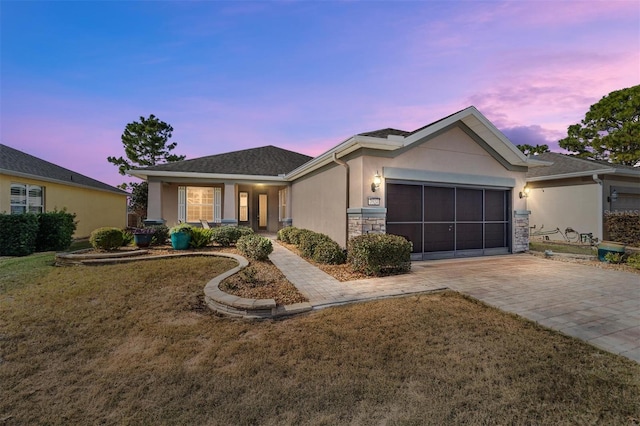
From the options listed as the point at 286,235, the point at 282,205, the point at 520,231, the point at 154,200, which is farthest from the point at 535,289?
the point at 154,200

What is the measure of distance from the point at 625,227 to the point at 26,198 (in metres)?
25.7

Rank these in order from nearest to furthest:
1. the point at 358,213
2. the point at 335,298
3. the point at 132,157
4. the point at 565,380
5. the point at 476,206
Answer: the point at 565,380
the point at 335,298
the point at 358,213
the point at 476,206
the point at 132,157

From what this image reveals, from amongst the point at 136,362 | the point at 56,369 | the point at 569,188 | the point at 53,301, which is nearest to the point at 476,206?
the point at 569,188

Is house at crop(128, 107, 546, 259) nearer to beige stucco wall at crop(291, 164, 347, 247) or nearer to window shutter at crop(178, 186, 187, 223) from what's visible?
beige stucco wall at crop(291, 164, 347, 247)

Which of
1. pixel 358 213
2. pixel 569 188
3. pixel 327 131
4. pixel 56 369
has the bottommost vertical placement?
pixel 56 369

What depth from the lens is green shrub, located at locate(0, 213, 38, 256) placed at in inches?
343

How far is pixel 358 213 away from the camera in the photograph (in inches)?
302

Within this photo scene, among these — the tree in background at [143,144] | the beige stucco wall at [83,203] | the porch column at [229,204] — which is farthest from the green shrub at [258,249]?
the tree in background at [143,144]

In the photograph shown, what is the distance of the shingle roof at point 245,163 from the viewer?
44.9 ft

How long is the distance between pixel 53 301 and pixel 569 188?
20.0 m

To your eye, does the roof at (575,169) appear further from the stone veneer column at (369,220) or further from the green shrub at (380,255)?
the green shrub at (380,255)

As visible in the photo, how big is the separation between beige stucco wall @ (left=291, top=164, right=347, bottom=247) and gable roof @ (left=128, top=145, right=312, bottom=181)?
2.84 m

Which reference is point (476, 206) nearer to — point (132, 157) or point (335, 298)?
point (335, 298)


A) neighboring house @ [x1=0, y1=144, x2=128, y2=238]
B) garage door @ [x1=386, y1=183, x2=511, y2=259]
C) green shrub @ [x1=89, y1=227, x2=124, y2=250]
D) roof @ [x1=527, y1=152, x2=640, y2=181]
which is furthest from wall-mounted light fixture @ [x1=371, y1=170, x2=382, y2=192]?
neighboring house @ [x1=0, y1=144, x2=128, y2=238]
